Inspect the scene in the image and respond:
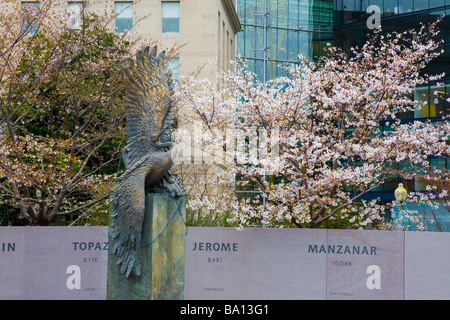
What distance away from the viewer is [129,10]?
39312 mm

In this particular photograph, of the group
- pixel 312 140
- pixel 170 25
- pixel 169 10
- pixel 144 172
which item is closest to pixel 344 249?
pixel 312 140

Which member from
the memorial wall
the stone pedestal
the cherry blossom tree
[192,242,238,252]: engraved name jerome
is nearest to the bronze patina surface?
the stone pedestal

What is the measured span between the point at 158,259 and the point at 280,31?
45.5 m

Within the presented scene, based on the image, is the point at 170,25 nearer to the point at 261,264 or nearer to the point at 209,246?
the point at 209,246

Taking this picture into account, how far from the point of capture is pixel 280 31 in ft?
176

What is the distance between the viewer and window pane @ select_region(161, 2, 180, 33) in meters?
40.0

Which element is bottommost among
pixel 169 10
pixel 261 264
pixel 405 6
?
pixel 261 264

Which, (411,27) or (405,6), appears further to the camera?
(405,6)

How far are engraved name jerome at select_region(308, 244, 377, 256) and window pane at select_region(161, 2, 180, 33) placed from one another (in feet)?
86.0

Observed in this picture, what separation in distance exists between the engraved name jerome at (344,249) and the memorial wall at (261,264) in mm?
24

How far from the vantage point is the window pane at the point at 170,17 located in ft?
131

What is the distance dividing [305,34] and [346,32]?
35.2 feet

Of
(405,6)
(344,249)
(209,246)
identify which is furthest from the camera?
(405,6)

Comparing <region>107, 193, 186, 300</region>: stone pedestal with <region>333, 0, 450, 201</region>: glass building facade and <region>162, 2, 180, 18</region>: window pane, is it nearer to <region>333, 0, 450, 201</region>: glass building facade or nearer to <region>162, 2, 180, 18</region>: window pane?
<region>333, 0, 450, 201</region>: glass building facade
